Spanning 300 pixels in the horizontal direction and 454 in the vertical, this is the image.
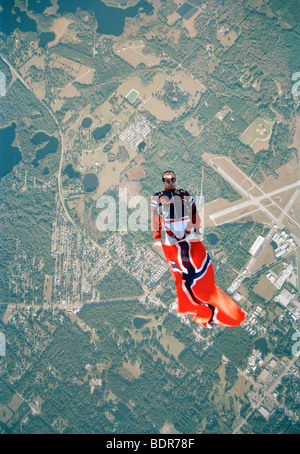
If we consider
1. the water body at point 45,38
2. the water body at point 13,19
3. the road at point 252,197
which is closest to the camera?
the road at point 252,197

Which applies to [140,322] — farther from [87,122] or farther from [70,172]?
[87,122]

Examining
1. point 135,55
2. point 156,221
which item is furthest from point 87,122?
point 156,221

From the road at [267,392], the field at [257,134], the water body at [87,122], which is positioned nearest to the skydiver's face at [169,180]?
the field at [257,134]

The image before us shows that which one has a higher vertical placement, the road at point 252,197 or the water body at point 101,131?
the road at point 252,197

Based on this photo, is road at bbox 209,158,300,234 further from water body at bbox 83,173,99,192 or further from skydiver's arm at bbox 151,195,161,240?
skydiver's arm at bbox 151,195,161,240

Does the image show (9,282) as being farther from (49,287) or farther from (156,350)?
(156,350)

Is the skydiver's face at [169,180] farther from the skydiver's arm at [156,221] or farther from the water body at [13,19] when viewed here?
the water body at [13,19]
